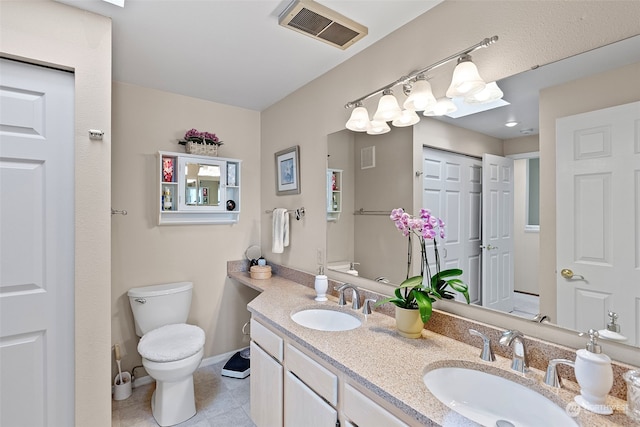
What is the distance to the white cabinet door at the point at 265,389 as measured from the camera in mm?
1556

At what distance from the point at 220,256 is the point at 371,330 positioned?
180 centimetres

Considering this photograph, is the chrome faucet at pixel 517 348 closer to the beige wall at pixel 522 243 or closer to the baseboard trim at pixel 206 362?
the beige wall at pixel 522 243

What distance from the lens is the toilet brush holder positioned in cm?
220

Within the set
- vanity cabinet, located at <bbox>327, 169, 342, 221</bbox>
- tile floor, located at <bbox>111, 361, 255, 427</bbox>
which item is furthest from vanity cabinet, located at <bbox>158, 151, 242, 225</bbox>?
tile floor, located at <bbox>111, 361, 255, 427</bbox>

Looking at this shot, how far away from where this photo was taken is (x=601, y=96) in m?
1.00

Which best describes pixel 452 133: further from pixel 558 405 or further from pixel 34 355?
pixel 34 355

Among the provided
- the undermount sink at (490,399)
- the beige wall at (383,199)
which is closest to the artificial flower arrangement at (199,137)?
the beige wall at (383,199)

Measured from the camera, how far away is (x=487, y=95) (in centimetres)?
129

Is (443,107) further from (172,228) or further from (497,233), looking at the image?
→ (172,228)

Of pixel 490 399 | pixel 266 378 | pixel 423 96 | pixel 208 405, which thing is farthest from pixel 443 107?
pixel 208 405

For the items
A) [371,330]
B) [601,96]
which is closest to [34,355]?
[371,330]

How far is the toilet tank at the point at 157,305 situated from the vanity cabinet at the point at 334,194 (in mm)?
1349

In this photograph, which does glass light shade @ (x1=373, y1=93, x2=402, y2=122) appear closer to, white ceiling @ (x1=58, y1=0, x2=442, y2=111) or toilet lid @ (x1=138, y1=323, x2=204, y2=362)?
white ceiling @ (x1=58, y1=0, x2=442, y2=111)

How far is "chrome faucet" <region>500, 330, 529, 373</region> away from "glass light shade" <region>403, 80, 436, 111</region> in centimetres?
103
